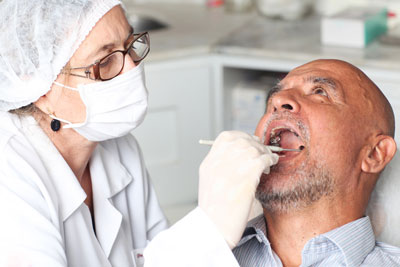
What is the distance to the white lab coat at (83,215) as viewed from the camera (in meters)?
1.40

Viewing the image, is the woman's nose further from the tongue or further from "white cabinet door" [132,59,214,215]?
"white cabinet door" [132,59,214,215]

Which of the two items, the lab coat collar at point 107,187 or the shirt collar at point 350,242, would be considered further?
the lab coat collar at point 107,187

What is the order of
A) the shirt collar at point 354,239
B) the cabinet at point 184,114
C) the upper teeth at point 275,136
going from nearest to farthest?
the shirt collar at point 354,239 → the upper teeth at point 275,136 → the cabinet at point 184,114

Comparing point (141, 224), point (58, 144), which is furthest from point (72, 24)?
point (141, 224)

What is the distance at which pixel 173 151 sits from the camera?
2883 mm

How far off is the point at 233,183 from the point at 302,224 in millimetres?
250

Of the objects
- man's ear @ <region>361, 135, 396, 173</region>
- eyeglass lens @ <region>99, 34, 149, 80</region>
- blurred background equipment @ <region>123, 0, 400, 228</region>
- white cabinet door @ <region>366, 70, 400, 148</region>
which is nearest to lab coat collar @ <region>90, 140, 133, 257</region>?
eyeglass lens @ <region>99, 34, 149, 80</region>

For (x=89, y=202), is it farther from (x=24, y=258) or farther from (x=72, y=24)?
(x=72, y=24)

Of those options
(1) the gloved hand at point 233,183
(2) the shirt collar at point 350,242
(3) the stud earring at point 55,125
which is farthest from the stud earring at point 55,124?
(2) the shirt collar at point 350,242

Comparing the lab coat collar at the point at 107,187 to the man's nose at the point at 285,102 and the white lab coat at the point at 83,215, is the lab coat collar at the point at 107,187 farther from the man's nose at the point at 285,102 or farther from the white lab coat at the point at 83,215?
the man's nose at the point at 285,102

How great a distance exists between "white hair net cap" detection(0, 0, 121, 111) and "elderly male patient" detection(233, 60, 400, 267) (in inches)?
18.4

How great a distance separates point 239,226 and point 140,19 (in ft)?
6.47

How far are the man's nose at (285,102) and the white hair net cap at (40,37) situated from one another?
0.44 metres

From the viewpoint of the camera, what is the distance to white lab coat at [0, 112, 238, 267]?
4.58ft
